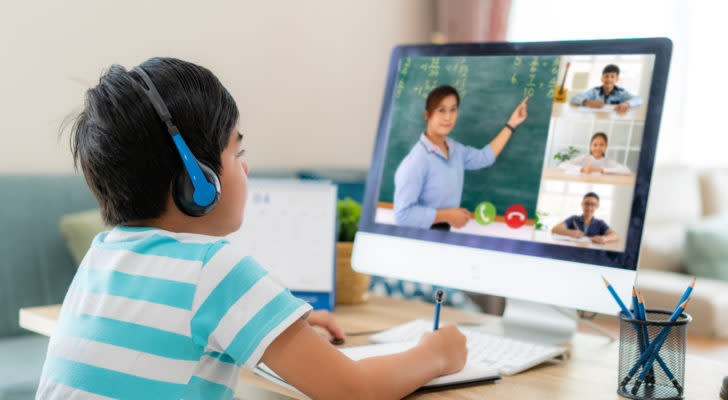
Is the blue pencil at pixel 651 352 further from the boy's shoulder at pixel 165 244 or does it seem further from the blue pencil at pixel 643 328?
the boy's shoulder at pixel 165 244

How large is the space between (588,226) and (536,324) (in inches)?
9.3

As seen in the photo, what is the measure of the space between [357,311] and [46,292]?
1.02 m

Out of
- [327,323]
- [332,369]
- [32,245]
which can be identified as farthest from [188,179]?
[32,245]

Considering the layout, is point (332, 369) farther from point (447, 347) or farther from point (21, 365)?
point (21, 365)

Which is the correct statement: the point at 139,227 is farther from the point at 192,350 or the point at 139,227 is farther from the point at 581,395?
the point at 581,395

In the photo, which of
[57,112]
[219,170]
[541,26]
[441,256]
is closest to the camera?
[219,170]

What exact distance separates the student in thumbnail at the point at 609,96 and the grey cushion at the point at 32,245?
4.83 feet

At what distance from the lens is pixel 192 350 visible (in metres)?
0.68

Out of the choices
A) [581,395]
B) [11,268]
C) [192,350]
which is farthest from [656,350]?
[11,268]

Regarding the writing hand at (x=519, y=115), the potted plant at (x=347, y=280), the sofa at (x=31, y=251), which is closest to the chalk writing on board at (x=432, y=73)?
the writing hand at (x=519, y=115)

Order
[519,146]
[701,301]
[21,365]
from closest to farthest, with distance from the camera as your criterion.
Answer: [519,146]
[21,365]
[701,301]

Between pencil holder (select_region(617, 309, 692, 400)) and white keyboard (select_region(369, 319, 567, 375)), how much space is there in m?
0.15

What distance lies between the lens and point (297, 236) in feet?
4.02

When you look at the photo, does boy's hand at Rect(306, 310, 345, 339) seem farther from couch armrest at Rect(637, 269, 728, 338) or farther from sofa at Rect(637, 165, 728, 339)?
couch armrest at Rect(637, 269, 728, 338)
